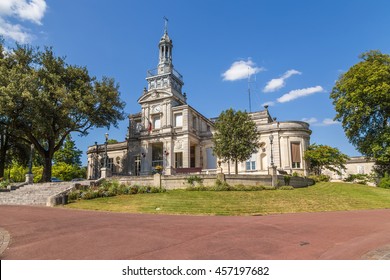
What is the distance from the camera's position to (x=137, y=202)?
18.6 m

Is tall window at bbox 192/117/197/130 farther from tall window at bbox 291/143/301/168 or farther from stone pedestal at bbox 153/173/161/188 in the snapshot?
stone pedestal at bbox 153/173/161/188

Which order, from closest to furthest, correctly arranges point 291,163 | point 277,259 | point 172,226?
point 277,259 < point 172,226 < point 291,163

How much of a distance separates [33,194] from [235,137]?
59.2 ft

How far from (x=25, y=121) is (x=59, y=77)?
6.02m

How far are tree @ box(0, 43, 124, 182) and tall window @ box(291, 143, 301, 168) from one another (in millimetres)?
22755

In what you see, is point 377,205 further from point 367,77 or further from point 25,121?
point 25,121

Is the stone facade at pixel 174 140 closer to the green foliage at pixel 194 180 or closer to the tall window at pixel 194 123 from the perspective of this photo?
the tall window at pixel 194 123

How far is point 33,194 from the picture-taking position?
22.4m

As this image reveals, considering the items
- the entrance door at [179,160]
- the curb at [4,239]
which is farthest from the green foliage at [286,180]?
the curb at [4,239]

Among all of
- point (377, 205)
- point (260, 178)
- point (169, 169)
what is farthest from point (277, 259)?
point (169, 169)

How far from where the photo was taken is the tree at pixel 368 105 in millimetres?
29250

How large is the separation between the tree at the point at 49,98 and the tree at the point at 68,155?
25.1 metres

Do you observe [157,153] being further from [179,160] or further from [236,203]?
[236,203]

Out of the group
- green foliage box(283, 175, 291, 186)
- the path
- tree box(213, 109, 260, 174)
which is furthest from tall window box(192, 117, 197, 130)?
the path
